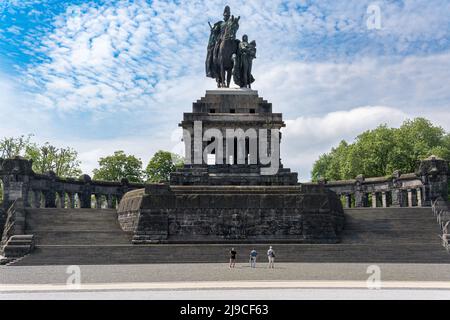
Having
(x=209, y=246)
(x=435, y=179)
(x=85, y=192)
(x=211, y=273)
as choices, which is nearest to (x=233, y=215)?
(x=209, y=246)

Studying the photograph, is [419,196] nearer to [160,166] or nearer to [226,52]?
[226,52]

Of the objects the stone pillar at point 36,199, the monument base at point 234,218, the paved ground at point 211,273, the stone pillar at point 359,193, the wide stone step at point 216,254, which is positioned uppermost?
the stone pillar at point 359,193

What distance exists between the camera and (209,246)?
28516mm

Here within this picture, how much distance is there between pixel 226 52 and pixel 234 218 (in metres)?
18.2

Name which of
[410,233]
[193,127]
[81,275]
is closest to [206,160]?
[193,127]

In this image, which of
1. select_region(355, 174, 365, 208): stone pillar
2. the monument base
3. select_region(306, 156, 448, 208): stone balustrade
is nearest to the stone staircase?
the monument base

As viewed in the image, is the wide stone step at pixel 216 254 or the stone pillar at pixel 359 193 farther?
the stone pillar at pixel 359 193

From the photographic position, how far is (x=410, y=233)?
32844 millimetres

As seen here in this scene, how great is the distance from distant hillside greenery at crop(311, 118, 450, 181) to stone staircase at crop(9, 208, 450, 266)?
28.4 metres

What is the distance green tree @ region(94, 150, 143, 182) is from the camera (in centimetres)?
7719

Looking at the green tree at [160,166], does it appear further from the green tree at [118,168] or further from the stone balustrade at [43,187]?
the stone balustrade at [43,187]

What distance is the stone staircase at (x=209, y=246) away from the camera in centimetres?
2741

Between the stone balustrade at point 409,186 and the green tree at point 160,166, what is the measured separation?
36.9 metres

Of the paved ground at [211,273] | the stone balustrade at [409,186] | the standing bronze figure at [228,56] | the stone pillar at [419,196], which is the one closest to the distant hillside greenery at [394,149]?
the stone balustrade at [409,186]
